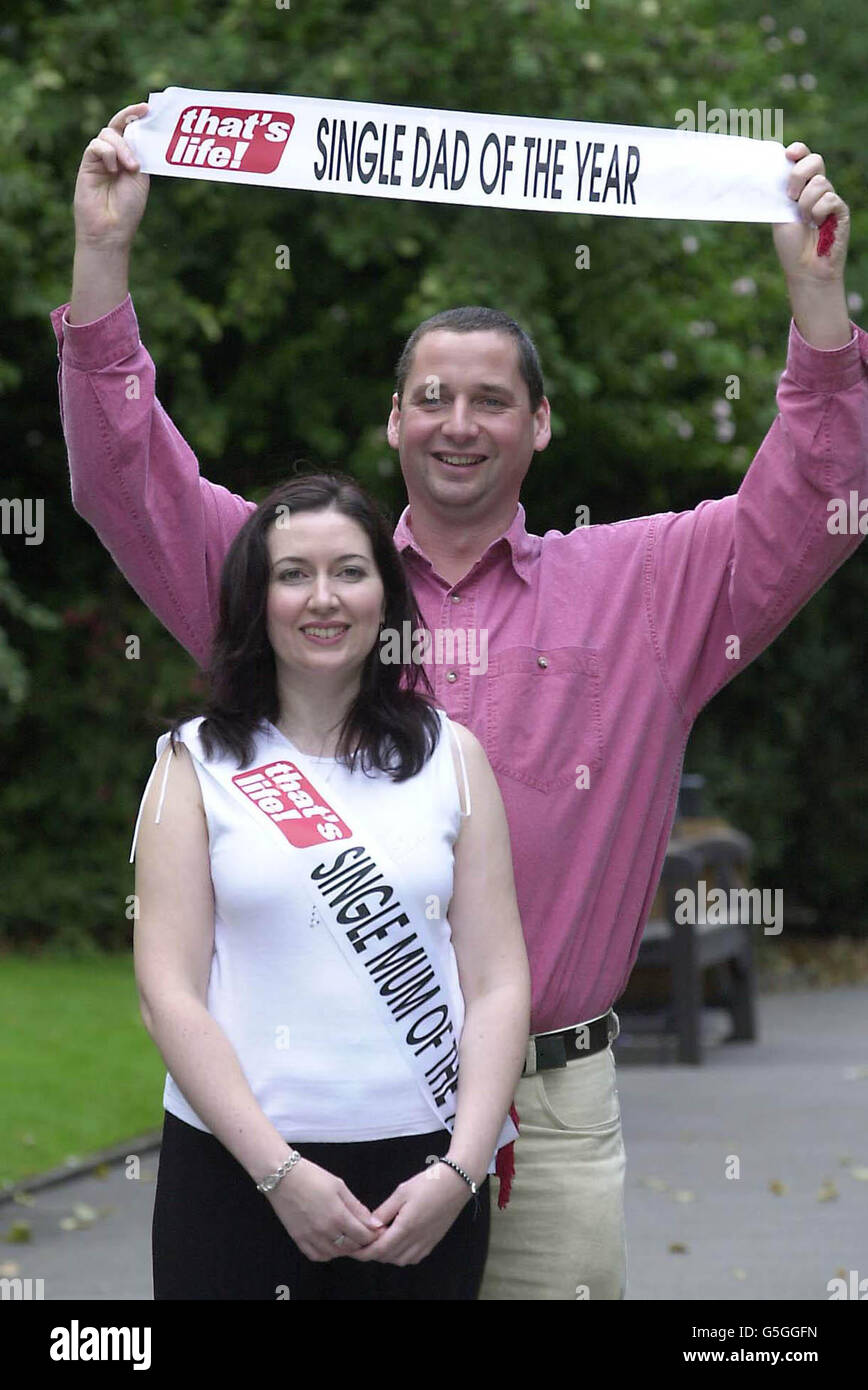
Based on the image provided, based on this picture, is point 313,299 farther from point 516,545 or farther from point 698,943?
point 516,545

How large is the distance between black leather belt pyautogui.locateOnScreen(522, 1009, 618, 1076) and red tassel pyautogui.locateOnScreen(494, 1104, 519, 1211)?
12 cm

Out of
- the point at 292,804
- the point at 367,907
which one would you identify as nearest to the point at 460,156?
the point at 292,804

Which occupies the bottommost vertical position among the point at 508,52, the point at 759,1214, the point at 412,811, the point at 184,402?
the point at 759,1214

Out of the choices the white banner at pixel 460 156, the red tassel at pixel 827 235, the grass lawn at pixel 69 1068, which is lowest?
the grass lawn at pixel 69 1068

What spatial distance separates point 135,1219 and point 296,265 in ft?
22.9

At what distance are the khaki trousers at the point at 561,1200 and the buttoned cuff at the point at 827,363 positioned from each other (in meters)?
1.12

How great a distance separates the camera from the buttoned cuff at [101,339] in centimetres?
329

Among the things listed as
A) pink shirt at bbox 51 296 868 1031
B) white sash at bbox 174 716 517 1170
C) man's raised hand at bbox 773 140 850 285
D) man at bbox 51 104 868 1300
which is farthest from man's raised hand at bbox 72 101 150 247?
man's raised hand at bbox 773 140 850 285

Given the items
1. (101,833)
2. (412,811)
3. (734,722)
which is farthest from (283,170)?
(734,722)

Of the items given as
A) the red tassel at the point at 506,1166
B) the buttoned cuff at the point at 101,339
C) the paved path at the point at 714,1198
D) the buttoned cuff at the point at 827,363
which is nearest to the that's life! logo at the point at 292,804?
the red tassel at the point at 506,1166

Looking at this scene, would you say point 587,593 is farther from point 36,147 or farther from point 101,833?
point 101,833

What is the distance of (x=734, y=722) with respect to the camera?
1744cm

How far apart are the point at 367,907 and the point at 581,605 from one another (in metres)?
0.79

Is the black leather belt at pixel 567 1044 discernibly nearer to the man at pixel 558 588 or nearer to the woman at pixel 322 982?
the man at pixel 558 588
